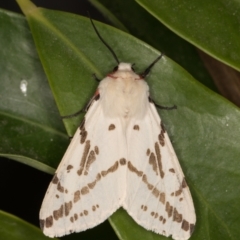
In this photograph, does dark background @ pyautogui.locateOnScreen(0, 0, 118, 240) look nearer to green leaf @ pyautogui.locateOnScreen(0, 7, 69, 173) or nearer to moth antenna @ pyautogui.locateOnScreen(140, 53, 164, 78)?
green leaf @ pyautogui.locateOnScreen(0, 7, 69, 173)

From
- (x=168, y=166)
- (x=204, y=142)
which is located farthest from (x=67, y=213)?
(x=204, y=142)

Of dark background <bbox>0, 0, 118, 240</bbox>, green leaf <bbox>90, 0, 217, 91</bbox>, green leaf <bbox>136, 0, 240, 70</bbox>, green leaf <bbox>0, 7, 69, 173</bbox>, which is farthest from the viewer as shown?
dark background <bbox>0, 0, 118, 240</bbox>

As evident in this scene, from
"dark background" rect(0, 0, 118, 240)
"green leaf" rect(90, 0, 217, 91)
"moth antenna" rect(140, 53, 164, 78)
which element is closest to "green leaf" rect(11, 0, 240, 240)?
"moth antenna" rect(140, 53, 164, 78)

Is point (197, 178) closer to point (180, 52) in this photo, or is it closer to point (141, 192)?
point (141, 192)

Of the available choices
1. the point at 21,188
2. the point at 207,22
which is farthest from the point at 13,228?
the point at 207,22

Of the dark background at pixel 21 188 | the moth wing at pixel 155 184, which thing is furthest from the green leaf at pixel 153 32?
the moth wing at pixel 155 184

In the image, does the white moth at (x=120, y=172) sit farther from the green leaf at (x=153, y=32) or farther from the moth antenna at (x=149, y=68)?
the green leaf at (x=153, y=32)

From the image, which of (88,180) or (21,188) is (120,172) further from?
(21,188)
